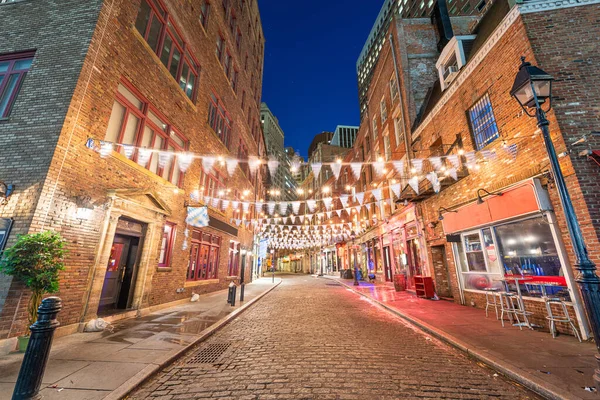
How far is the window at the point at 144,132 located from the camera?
25.7 ft

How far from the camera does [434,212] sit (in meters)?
12.1

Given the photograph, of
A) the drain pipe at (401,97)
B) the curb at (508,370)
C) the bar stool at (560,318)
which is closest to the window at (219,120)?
the drain pipe at (401,97)

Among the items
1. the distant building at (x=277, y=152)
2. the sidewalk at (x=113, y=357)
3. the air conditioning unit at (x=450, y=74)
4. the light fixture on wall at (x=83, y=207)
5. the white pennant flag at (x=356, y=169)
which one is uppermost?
the distant building at (x=277, y=152)

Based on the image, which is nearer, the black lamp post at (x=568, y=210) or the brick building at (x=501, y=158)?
the black lamp post at (x=568, y=210)

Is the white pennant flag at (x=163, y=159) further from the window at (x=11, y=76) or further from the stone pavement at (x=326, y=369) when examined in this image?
the stone pavement at (x=326, y=369)

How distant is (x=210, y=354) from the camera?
5.21 m

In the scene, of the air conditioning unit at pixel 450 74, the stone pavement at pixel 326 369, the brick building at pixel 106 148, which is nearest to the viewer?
the stone pavement at pixel 326 369

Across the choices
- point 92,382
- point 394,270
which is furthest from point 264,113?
point 92,382

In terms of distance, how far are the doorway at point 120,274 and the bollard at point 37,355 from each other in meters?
6.11

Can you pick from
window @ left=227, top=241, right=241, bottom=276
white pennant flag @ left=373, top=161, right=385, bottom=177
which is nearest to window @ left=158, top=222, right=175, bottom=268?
window @ left=227, top=241, right=241, bottom=276

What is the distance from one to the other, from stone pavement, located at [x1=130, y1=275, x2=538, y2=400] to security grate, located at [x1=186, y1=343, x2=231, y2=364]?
0.06 feet

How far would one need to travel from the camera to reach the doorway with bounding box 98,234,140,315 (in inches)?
322

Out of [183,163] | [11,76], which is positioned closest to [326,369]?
[183,163]

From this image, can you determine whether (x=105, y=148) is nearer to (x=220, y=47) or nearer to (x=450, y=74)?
(x=220, y=47)
